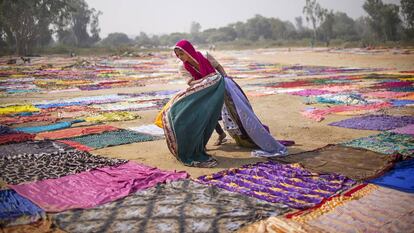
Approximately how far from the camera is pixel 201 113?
499 centimetres

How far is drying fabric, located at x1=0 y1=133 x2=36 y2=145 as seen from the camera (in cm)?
614

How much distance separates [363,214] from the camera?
10.6 ft

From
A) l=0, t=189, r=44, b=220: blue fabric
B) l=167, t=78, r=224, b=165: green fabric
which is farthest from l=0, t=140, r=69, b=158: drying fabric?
l=167, t=78, r=224, b=165: green fabric

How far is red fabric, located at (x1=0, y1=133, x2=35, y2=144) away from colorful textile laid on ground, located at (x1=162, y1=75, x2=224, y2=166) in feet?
8.89

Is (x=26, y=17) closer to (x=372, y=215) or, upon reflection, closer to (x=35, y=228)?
(x=35, y=228)

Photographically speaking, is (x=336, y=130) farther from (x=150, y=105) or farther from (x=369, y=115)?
(x=150, y=105)

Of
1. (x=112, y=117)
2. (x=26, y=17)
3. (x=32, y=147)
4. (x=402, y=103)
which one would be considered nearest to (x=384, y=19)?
(x=26, y=17)

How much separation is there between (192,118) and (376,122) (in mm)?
3917

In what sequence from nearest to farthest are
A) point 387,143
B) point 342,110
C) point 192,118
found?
point 192,118 → point 387,143 → point 342,110

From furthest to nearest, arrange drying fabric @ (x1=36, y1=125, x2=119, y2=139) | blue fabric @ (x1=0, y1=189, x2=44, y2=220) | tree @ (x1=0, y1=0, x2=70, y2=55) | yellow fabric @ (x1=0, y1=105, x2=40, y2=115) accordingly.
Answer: tree @ (x1=0, y1=0, x2=70, y2=55) < yellow fabric @ (x1=0, y1=105, x2=40, y2=115) < drying fabric @ (x1=36, y1=125, x2=119, y2=139) < blue fabric @ (x1=0, y1=189, x2=44, y2=220)

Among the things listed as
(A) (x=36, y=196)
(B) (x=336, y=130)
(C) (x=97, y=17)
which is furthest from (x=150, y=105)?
(C) (x=97, y=17)

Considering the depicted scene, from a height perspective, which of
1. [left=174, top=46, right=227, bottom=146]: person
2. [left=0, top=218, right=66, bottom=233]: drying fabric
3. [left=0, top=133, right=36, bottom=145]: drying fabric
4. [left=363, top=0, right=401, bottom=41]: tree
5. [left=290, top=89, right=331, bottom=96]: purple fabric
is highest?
[left=363, top=0, right=401, bottom=41]: tree

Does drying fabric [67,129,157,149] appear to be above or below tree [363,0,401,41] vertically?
below

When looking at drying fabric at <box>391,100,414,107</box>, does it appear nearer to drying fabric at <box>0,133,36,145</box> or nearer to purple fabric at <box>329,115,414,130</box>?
purple fabric at <box>329,115,414,130</box>
